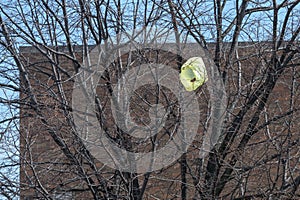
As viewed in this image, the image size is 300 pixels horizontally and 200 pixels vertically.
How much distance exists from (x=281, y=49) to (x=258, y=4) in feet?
2.31

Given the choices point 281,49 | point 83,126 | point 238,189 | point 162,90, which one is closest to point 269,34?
point 281,49

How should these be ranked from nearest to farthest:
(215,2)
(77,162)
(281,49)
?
(77,162) → (281,49) → (215,2)

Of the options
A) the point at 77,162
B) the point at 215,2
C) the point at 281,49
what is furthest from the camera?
the point at 215,2

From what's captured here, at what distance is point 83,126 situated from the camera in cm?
629

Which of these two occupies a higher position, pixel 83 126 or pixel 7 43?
pixel 7 43

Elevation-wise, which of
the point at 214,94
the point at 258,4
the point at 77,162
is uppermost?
the point at 258,4

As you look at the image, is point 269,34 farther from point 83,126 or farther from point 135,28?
point 83,126

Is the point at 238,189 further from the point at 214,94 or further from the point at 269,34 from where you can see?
the point at 269,34

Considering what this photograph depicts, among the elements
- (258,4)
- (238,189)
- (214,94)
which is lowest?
(238,189)

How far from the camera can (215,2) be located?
6.96 meters

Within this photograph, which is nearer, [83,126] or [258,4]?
[83,126]

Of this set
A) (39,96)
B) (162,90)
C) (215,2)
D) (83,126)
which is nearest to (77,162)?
(83,126)

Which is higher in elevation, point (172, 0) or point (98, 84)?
point (172, 0)

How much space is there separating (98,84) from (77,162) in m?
1.09
